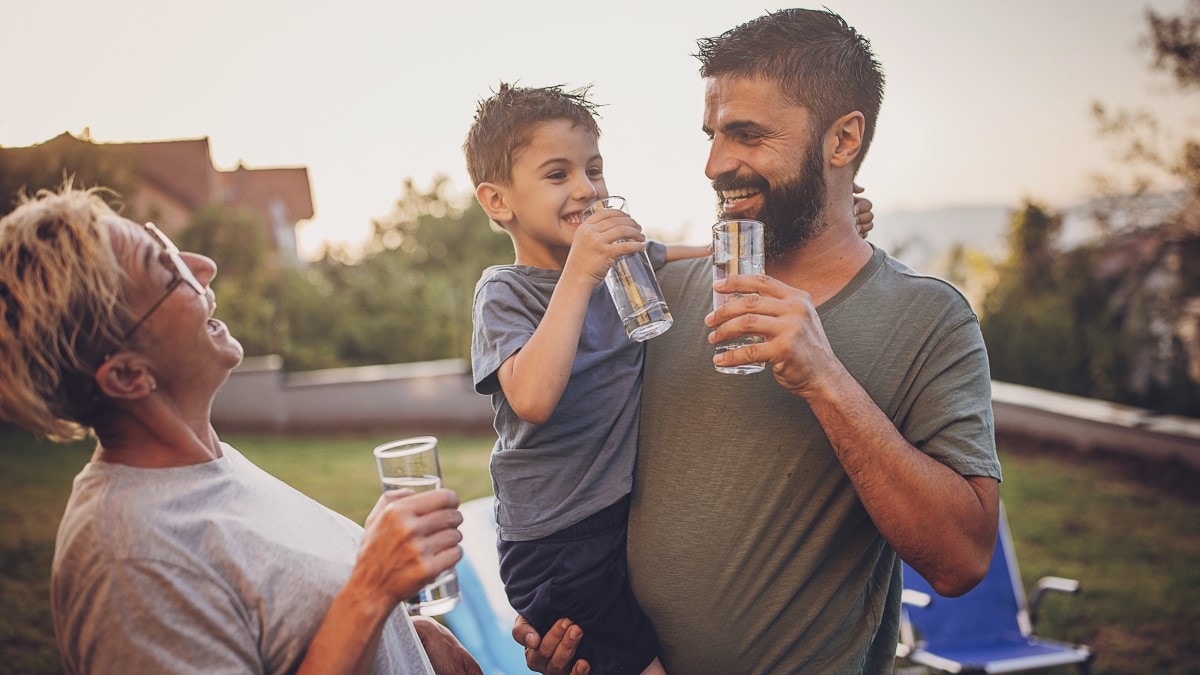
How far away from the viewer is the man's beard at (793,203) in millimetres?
1983

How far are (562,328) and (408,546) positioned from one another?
1.84 ft

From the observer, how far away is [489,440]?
1157cm

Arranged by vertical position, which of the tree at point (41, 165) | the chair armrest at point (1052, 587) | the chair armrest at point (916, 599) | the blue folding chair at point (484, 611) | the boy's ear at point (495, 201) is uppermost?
the tree at point (41, 165)

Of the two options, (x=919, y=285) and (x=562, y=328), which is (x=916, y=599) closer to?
(x=919, y=285)

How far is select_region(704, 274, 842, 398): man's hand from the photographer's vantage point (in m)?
1.54

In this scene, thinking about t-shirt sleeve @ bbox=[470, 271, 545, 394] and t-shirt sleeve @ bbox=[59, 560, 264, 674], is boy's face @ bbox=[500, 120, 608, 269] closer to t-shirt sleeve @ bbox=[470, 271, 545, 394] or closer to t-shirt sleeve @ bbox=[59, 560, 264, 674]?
t-shirt sleeve @ bbox=[470, 271, 545, 394]

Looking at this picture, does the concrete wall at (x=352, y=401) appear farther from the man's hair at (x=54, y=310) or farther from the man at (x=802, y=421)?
the man's hair at (x=54, y=310)

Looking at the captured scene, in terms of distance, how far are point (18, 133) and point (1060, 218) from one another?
11.4 meters

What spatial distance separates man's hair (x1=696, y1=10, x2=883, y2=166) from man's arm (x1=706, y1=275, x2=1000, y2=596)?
67 cm

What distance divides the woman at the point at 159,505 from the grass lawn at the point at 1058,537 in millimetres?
4241

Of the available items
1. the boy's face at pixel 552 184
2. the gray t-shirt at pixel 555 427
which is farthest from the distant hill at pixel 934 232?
the gray t-shirt at pixel 555 427

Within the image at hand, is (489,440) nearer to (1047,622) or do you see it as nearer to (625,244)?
(1047,622)

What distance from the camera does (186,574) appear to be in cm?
125

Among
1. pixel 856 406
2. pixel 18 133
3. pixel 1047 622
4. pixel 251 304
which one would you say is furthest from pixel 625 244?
pixel 251 304
